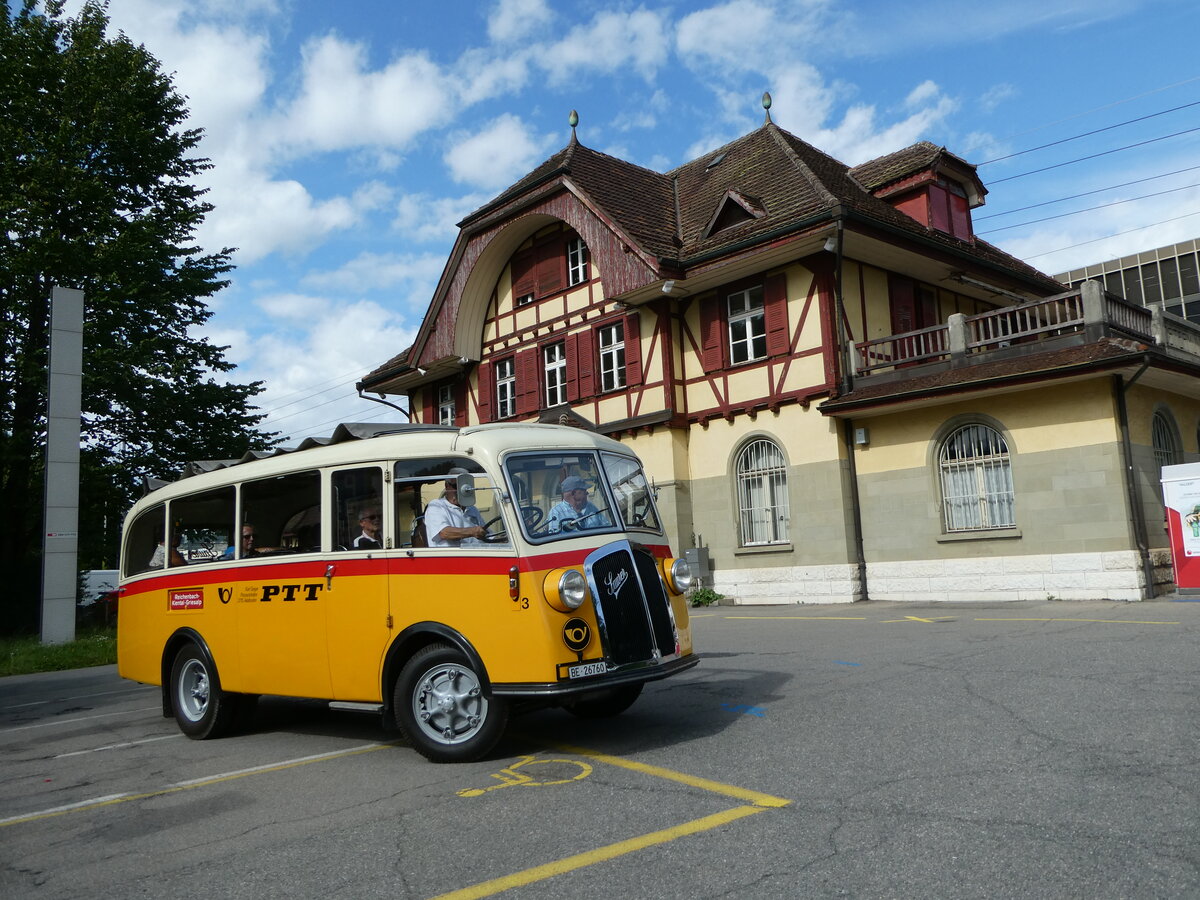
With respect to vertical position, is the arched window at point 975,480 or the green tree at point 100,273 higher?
the green tree at point 100,273

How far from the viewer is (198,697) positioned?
29.8 ft

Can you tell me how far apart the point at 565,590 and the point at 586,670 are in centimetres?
55

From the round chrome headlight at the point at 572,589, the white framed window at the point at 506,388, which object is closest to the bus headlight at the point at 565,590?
the round chrome headlight at the point at 572,589

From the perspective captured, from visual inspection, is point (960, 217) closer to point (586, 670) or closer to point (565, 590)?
point (565, 590)

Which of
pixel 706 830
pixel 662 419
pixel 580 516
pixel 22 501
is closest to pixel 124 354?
pixel 22 501

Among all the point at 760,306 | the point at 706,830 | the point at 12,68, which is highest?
the point at 12,68

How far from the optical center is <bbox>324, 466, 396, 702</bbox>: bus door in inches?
289

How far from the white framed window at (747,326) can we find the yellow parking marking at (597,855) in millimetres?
16781

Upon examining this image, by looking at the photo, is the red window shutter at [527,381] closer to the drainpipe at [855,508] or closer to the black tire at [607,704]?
the drainpipe at [855,508]

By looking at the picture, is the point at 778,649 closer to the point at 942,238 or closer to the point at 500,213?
the point at 942,238

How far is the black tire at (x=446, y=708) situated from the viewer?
679 cm

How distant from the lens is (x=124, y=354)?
2572 cm

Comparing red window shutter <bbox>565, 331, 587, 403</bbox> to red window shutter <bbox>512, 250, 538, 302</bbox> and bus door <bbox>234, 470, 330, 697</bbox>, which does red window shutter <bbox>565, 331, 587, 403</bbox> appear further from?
bus door <bbox>234, 470, 330, 697</bbox>

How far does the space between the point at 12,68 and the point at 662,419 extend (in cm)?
1958
